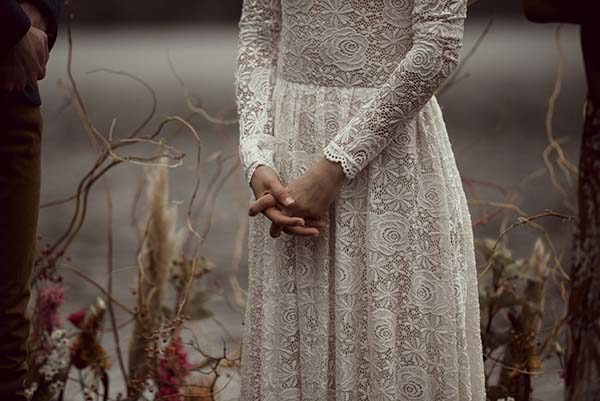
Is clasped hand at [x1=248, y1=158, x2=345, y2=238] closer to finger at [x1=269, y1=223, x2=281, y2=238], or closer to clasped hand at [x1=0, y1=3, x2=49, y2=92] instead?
finger at [x1=269, y1=223, x2=281, y2=238]

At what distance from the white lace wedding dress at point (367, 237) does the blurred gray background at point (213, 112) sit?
75cm

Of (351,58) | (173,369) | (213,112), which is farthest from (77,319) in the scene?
(213,112)

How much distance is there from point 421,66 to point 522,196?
3.76m

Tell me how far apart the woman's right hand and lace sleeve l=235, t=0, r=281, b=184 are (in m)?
0.04

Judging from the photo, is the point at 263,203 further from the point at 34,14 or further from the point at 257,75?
the point at 34,14

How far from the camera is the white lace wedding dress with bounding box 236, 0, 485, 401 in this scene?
1600 mm

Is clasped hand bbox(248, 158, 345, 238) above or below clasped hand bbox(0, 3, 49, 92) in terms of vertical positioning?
below

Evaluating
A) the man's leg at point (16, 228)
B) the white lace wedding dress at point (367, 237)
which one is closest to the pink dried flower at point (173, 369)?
the man's leg at point (16, 228)

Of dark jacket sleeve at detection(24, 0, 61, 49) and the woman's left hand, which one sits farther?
dark jacket sleeve at detection(24, 0, 61, 49)

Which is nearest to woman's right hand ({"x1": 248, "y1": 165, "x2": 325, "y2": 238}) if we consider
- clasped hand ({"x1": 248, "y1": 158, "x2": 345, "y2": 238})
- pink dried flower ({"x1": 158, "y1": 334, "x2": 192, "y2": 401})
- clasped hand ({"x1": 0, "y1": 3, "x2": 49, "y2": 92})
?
clasped hand ({"x1": 248, "y1": 158, "x2": 345, "y2": 238})

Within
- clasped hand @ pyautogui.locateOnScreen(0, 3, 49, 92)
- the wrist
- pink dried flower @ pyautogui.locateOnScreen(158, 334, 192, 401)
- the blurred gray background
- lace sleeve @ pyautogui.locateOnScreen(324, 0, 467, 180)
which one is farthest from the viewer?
the blurred gray background

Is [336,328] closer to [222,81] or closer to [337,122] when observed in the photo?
[337,122]

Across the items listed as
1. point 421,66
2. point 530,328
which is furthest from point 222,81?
point 421,66

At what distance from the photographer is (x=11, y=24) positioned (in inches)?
63.1
